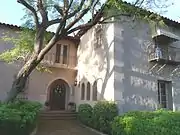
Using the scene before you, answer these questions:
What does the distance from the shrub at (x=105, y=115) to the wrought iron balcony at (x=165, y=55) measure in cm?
448

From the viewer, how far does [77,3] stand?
1200 centimetres

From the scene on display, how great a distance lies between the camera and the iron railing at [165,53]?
547 inches

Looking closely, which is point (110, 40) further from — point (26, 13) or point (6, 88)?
point (6, 88)

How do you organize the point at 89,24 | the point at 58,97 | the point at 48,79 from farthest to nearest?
the point at 58,97, the point at 48,79, the point at 89,24

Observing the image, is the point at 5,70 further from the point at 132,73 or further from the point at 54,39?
the point at 132,73

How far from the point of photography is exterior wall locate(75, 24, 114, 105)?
507 inches

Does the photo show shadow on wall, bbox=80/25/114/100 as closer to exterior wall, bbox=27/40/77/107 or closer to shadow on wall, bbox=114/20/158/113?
shadow on wall, bbox=114/20/158/113

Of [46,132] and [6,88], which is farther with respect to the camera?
[6,88]

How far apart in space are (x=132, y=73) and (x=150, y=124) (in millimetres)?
4939

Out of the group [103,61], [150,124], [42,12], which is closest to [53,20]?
[42,12]

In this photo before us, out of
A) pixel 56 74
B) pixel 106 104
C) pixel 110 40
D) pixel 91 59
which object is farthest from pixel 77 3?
pixel 56 74

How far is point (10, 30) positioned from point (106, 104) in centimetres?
1018

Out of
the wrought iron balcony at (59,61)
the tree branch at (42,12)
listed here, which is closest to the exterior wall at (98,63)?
the wrought iron balcony at (59,61)

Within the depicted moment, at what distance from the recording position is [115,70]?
491 inches
